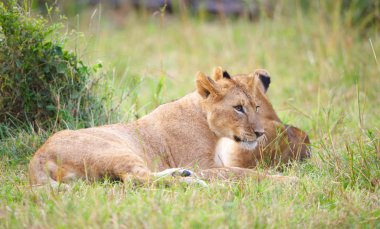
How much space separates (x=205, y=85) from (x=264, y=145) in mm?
753

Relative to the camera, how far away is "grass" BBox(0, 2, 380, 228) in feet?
14.0

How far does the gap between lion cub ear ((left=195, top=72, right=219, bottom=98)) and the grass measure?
37.3 inches

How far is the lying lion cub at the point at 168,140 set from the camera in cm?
514

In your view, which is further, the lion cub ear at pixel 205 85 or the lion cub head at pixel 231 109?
the lion cub ear at pixel 205 85

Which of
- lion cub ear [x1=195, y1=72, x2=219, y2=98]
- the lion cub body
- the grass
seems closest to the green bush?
the grass

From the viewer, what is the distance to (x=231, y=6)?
14445mm

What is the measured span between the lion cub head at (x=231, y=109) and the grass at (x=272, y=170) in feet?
1.73

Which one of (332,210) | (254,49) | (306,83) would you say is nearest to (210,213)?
(332,210)

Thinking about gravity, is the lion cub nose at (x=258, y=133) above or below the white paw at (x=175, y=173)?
above

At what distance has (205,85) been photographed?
6012 mm

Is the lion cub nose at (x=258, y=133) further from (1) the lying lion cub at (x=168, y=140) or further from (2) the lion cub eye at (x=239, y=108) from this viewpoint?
(2) the lion cub eye at (x=239, y=108)

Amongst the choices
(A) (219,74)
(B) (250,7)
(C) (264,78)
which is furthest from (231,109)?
(B) (250,7)

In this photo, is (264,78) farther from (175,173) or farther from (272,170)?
(175,173)

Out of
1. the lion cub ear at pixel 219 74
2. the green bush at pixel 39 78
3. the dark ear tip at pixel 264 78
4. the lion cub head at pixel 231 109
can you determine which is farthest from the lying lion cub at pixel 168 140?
the green bush at pixel 39 78
